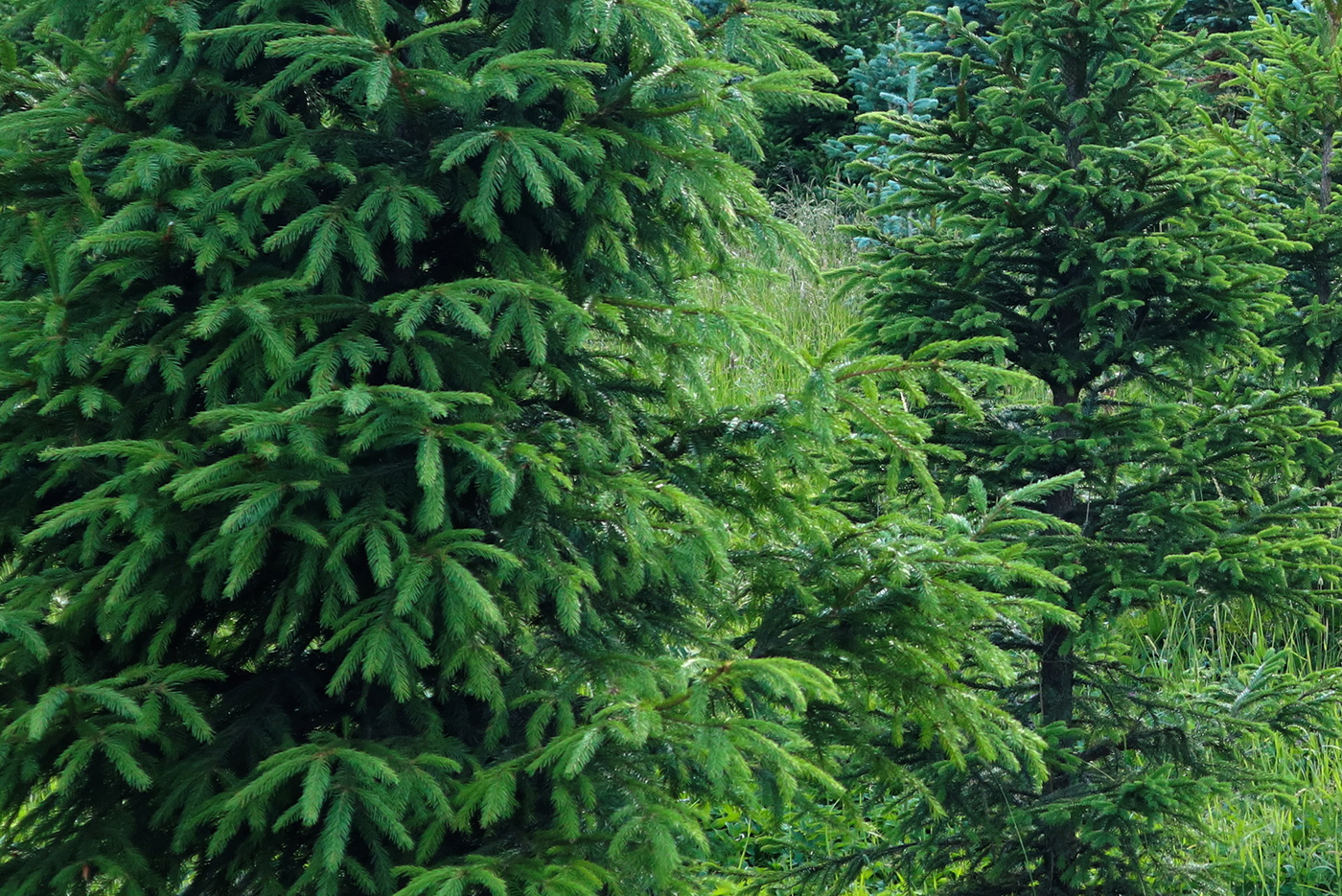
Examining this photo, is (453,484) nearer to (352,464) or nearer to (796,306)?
(352,464)

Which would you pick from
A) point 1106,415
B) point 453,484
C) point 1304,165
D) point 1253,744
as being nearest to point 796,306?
point 1304,165

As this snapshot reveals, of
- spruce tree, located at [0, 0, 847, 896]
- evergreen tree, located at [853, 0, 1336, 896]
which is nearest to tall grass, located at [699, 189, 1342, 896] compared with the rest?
evergreen tree, located at [853, 0, 1336, 896]

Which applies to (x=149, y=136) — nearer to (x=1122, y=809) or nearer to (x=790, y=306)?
(x=1122, y=809)

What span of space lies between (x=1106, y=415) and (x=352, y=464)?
2.45 meters

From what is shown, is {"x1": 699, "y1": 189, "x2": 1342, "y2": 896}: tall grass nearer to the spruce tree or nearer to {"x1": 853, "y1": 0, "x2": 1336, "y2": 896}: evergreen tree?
{"x1": 853, "y1": 0, "x2": 1336, "y2": 896}: evergreen tree

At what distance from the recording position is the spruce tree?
229 centimetres

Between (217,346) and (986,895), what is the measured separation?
3.05 meters

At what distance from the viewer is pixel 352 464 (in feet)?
8.30

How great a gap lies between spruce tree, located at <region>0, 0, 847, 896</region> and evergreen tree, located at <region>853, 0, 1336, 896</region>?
4.38 feet

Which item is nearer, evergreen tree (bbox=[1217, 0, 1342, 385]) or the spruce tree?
the spruce tree

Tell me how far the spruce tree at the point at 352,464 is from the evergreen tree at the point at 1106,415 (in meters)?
1.34

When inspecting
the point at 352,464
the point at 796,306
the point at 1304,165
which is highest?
the point at 352,464

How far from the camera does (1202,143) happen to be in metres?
4.00

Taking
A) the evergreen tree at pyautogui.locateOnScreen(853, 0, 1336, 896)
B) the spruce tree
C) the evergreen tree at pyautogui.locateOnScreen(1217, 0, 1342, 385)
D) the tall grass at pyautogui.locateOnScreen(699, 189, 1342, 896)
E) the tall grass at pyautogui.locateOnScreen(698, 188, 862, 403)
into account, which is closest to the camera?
the spruce tree
